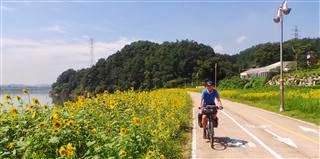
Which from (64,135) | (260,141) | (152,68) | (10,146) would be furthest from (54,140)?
(152,68)

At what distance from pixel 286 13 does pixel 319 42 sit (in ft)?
482

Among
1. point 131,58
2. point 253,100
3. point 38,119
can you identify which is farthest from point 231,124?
point 131,58

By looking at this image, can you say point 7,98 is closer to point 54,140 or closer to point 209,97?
point 54,140

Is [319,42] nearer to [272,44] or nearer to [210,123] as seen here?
[272,44]

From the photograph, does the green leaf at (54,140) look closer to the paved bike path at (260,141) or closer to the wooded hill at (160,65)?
the paved bike path at (260,141)

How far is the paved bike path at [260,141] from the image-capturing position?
1315cm

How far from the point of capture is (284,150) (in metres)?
13.9

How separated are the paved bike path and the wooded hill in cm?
6879

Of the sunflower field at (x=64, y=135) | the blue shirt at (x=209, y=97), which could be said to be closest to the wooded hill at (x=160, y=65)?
the blue shirt at (x=209, y=97)

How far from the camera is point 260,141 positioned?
1575cm

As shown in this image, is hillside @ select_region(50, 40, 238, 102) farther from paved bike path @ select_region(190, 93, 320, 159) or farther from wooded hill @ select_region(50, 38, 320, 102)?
paved bike path @ select_region(190, 93, 320, 159)

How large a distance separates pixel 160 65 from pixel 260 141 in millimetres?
108819

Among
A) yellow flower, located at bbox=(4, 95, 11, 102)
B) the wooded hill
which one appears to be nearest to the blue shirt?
yellow flower, located at bbox=(4, 95, 11, 102)

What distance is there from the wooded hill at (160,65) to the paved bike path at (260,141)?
6879 cm
